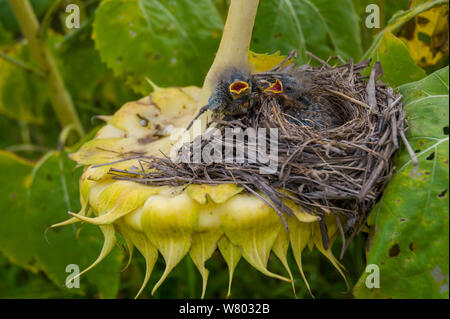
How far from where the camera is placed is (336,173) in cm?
94

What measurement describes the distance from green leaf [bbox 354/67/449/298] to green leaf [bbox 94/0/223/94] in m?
0.74

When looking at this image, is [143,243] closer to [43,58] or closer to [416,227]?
[416,227]

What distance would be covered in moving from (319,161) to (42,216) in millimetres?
949

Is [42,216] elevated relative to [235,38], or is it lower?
lower

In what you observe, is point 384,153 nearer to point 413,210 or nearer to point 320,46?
point 413,210

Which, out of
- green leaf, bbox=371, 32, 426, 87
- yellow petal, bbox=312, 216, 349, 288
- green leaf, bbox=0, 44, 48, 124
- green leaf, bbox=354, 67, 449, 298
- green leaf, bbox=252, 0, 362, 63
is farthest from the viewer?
green leaf, bbox=0, 44, 48, 124

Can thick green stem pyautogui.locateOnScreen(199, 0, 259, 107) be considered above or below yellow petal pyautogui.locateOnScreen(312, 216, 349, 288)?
above

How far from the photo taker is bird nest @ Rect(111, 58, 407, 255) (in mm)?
925

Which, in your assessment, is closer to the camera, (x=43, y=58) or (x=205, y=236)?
(x=205, y=236)

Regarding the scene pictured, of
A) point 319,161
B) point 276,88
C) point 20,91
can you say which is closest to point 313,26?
point 276,88

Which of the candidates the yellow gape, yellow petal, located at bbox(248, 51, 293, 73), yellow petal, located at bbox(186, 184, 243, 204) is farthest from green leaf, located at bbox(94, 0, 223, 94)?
yellow petal, located at bbox(186, 184, 243, 204)

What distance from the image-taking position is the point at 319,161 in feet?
3.20

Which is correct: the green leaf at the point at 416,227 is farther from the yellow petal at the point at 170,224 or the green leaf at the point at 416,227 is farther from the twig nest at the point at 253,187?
the yellow petal at the point at 170,224

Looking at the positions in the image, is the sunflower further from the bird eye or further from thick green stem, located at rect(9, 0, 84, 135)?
thick green stem, located at rect(9, 0, 84, 135)
